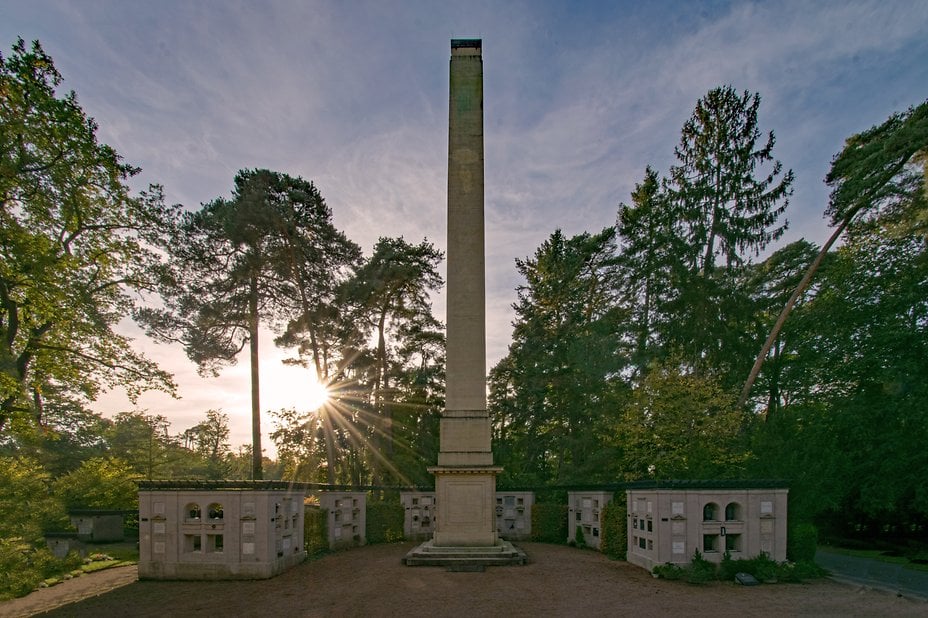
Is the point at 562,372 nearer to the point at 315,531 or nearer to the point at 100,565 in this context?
the point at 315,531

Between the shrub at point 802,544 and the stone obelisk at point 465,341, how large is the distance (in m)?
7.93

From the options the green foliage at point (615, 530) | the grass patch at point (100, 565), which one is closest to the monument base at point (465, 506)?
the green foliage at point (615, 530)

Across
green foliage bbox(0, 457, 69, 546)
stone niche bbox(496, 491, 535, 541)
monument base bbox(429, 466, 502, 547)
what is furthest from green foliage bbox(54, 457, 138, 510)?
stone niche bbox(496, 491, 535, 541)

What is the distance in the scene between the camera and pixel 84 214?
44.8ft

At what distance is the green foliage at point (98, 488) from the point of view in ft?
74.3

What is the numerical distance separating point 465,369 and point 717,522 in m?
8.13

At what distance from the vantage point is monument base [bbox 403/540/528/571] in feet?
50.3

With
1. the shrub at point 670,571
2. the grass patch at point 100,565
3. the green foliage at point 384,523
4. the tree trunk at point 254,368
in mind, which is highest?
the tree trunk at point 254,368

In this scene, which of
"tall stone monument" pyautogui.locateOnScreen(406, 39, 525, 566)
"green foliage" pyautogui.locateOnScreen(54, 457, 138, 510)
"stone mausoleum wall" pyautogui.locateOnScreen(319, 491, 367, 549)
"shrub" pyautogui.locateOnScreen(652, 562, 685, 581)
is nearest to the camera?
"shrub" pyautogui.locateOnScreen(652, 562, 685, 581)

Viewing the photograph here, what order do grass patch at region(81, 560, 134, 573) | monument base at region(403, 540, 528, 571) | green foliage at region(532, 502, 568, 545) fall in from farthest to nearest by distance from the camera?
green foliage at region(532, 502, 568, 545) < grass patch at region(81, 560, 134, 573) < monument base at region(403, 540, 528, 571)

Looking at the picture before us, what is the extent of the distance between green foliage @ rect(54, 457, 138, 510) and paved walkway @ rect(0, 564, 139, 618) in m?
7.87

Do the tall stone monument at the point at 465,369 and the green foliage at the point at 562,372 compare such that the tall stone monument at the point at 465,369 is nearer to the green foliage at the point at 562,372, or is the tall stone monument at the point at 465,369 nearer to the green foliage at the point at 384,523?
the green foliage at the point at 384,523

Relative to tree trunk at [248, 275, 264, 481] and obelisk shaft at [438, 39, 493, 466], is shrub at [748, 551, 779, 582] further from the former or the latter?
tree trunk at [248, 275, 264, 481]

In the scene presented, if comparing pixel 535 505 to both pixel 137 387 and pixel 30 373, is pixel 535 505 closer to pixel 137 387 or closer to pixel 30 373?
pixel 137 387
